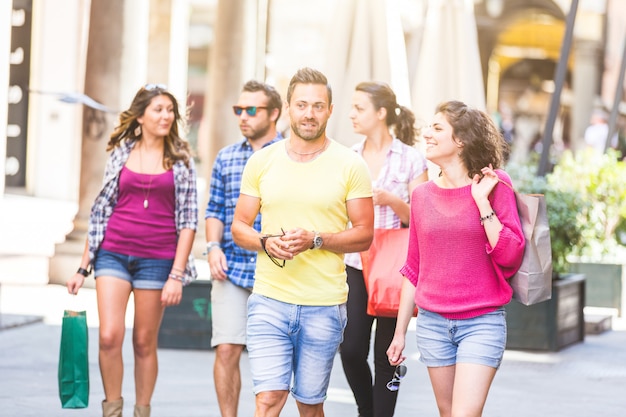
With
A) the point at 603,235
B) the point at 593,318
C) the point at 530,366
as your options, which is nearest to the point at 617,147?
the point at 603,235

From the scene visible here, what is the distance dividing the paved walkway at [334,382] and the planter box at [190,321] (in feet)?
0.26

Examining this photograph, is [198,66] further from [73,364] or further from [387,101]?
[73,364]

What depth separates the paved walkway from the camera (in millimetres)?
7883

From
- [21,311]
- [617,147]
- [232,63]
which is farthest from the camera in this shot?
[617,147]

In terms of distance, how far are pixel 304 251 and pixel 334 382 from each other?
3.75 m

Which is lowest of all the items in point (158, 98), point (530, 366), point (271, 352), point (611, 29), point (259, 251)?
point (530, 366)

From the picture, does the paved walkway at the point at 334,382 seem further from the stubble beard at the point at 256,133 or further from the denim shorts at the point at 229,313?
the stubble beard at the point at 256,133

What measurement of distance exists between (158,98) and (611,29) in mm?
31558

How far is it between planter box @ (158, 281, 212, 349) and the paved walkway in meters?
0.08

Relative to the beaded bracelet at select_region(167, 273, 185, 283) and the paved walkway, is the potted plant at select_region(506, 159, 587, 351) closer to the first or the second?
the paved walkway

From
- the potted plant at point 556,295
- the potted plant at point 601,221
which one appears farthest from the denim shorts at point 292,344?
the potted plant at point 601,221

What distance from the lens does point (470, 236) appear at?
519 cm

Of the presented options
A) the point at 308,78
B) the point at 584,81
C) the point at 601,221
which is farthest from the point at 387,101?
the point at 584,81

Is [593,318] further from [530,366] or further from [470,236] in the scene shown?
[470,236]
